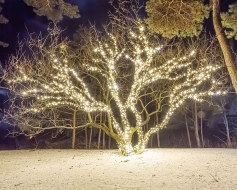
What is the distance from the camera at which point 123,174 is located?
249 inches

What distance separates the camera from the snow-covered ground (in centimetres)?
533

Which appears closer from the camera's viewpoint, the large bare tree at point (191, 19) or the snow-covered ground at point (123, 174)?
the snow-covered ground at point (123, 174)

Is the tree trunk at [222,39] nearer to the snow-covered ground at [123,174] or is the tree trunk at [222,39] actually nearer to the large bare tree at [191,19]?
the large bare tree at [191,19]

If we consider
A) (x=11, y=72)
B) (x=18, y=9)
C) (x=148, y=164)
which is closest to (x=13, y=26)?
(x=18, y=9)

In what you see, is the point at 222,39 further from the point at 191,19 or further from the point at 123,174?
the point at 123,174

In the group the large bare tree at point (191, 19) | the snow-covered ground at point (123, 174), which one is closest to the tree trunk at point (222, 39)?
the large bare tree at point (191, 19)

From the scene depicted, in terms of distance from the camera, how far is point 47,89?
→ 10094mm

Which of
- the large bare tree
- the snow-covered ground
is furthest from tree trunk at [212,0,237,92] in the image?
the snow-covered ground

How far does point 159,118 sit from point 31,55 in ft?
42.2

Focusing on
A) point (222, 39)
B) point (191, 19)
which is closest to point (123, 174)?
point (222, 39)

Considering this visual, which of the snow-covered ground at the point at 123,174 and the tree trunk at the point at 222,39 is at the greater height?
the tree trunk at the point at 222,39

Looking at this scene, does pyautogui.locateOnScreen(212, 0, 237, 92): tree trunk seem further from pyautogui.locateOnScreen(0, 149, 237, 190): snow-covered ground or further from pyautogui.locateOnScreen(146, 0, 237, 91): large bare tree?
pyautogui.locateOnScreen(0, 149, 237, 190): snow-covered ground

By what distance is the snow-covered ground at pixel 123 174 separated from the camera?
5.33 metres

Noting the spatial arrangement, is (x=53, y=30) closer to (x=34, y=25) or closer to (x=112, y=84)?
(x=112, y=84)
